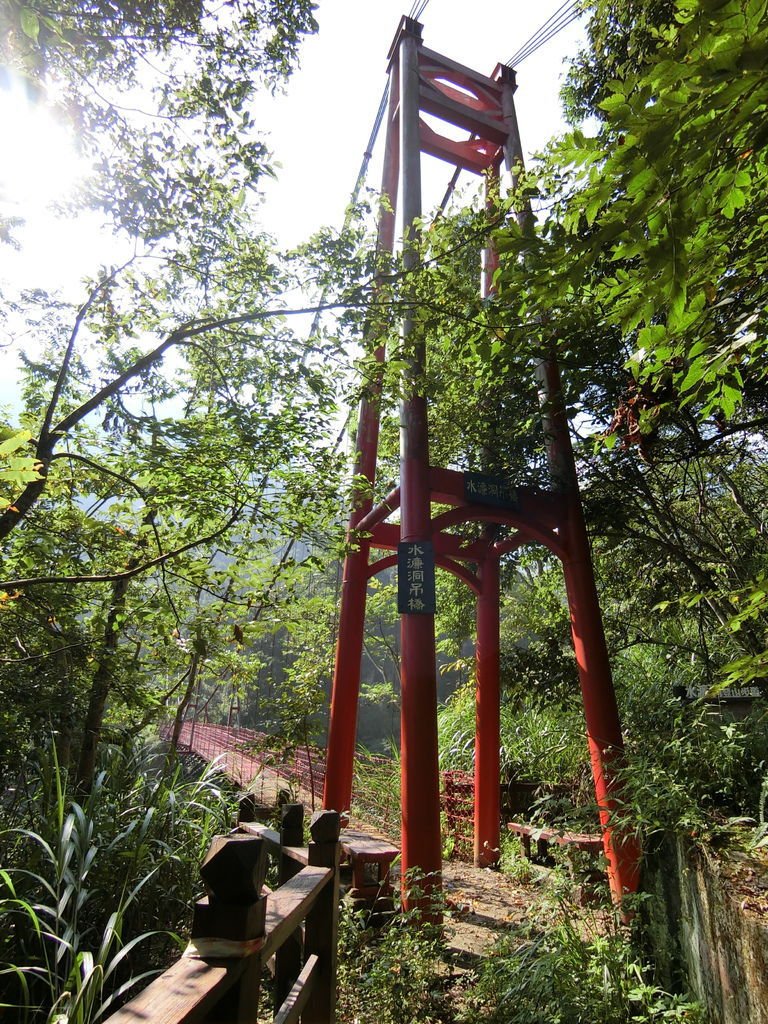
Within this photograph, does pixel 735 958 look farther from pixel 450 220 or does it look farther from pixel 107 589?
pixel 107 589

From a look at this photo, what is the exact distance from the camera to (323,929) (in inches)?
79.2

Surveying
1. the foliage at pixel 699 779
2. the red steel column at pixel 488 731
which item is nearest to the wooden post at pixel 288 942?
the foliage at pixel 699 779

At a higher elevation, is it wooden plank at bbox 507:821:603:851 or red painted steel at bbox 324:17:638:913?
red painted steel at bbox 324:17:638:913

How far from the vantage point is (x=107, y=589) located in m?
4.49

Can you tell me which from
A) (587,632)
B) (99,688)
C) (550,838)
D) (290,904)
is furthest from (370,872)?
(290,904)

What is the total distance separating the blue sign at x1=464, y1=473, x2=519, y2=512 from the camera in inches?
200

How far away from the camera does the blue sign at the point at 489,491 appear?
16.7ft

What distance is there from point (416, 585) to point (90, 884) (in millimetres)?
2735

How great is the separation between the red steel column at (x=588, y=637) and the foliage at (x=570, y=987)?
785mm

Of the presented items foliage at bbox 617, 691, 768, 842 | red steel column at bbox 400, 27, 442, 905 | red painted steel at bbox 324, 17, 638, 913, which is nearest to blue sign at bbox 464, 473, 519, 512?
red painted steel at bbox 324, 17, 638, 913

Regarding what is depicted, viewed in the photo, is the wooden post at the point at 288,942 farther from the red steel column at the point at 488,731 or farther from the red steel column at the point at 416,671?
the red steel column at the point at 488,731

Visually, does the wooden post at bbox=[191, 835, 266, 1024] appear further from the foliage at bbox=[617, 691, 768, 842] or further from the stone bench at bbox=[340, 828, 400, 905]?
the stone bench at bbox=[340, 828, 400, 905]

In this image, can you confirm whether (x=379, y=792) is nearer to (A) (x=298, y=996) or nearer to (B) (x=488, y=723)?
(B) (x=488, y=723)

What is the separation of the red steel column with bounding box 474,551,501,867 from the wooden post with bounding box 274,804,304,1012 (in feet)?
11.7
